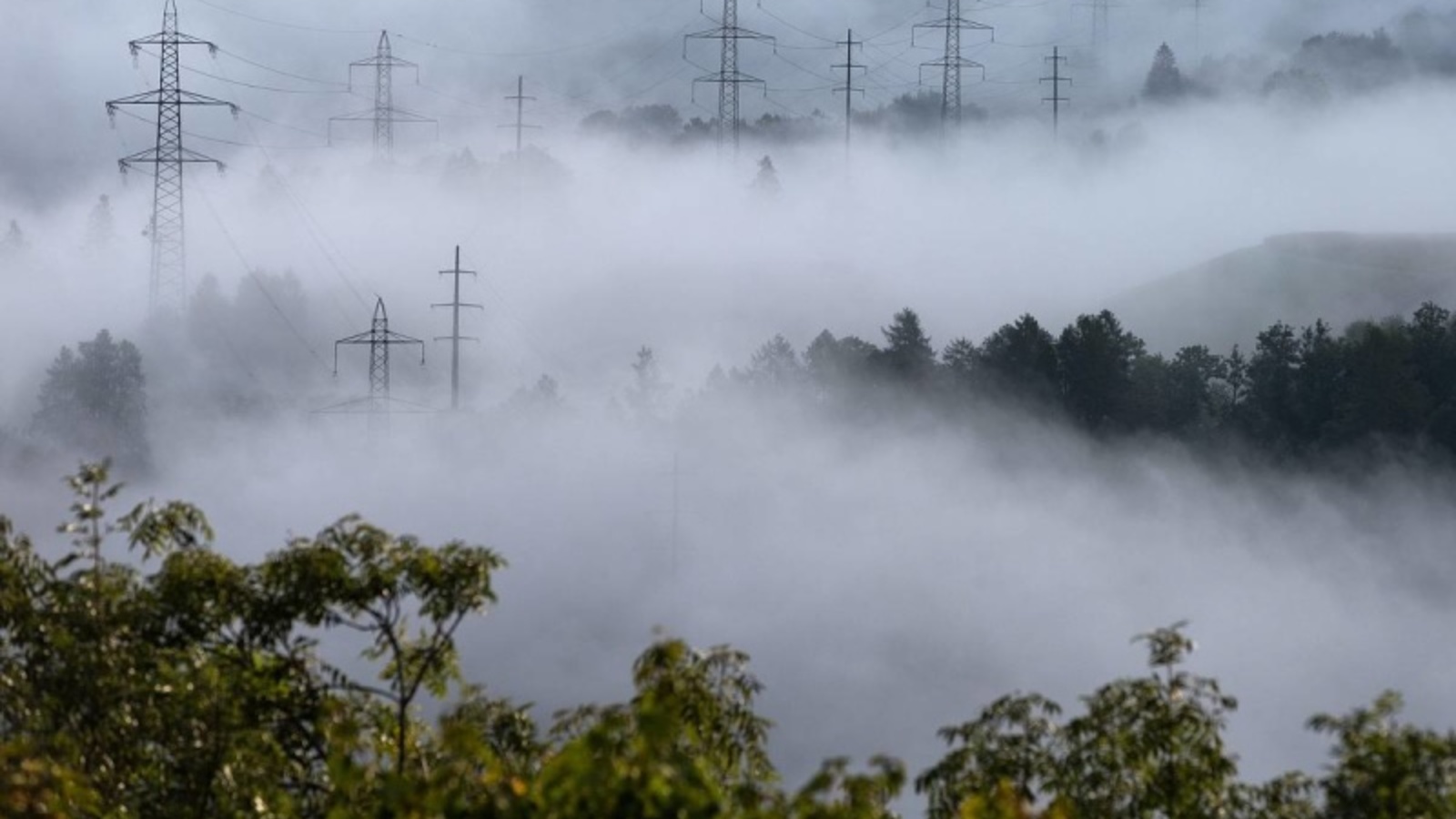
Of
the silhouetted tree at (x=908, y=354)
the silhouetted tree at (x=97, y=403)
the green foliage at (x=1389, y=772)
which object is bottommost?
the green foliage at (x=1389, y=772)

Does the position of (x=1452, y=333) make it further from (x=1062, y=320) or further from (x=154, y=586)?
(x=154, y=586)

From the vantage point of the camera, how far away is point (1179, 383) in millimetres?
117938

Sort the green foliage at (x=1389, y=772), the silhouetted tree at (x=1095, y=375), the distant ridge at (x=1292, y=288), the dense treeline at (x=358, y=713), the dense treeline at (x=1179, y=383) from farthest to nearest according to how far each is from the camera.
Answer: the distant ridge at (x=1292, y=288), the silhouetted tree at (x=1095, y=375), the dense treeline at (x=1179, y=383), the dense treeline at (x=358, y=713), the green foliage at (x=1389, y=772)

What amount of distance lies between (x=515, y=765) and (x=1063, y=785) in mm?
4771

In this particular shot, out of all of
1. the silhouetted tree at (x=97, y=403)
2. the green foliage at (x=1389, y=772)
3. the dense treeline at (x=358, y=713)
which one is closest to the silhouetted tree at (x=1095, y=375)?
the silhouetted tree at (x=97, y=403)

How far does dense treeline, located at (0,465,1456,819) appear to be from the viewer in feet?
63.5

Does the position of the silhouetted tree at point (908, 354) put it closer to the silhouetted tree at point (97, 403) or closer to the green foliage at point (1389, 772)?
the silhouetted tree at point (97, 403)

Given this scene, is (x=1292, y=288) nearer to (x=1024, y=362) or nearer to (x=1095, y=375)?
(x=1024, y=362)

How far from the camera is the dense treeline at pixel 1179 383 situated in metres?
107

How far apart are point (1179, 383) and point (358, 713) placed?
9985cm

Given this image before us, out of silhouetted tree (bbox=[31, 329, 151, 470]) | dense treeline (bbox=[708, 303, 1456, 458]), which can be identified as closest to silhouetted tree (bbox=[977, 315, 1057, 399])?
dense treeline (bbox=[708, 303, 1456, 458])

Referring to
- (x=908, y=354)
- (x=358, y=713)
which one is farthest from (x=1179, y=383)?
(x=358, y=713)

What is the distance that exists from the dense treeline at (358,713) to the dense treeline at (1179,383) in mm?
88992

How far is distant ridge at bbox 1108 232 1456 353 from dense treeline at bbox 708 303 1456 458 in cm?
4074
